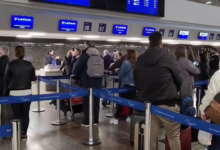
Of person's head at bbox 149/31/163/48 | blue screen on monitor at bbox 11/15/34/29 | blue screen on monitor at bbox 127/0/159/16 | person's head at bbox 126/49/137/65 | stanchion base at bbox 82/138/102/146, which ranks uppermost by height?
blue screen on monitor at bbox 127/0/159/16

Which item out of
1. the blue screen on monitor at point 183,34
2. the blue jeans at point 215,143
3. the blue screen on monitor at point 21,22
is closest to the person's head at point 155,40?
the blue jeans at point 215,143

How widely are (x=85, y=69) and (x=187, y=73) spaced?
2.08m

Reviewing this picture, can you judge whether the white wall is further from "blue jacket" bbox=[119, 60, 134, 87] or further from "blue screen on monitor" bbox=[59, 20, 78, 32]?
"blue jacket" bbox=[119, 60, 134, 87]

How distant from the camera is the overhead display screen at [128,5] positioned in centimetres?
565

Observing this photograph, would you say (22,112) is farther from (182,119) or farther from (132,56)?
(182,119)

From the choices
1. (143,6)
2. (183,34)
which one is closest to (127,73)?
(143,6)

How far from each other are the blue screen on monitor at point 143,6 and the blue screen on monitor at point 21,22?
233cm

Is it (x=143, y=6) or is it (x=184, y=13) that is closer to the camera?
(x=143, y=6)

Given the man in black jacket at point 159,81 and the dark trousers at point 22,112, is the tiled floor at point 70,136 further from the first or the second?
the man in black jacket at point 159,81

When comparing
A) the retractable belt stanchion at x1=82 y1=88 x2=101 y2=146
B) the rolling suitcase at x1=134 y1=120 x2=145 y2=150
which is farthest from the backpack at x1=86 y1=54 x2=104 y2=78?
the rolling suitcase at x1=134 y1=120 x2=145 y2=150

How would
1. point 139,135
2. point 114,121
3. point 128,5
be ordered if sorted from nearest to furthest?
point 139,135 → point 114,121 → point 128,5

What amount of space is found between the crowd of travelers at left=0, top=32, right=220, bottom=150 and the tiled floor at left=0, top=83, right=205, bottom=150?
0.29 m

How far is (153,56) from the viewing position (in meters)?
3.15

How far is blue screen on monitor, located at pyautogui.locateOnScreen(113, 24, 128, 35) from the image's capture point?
7.40 meters
